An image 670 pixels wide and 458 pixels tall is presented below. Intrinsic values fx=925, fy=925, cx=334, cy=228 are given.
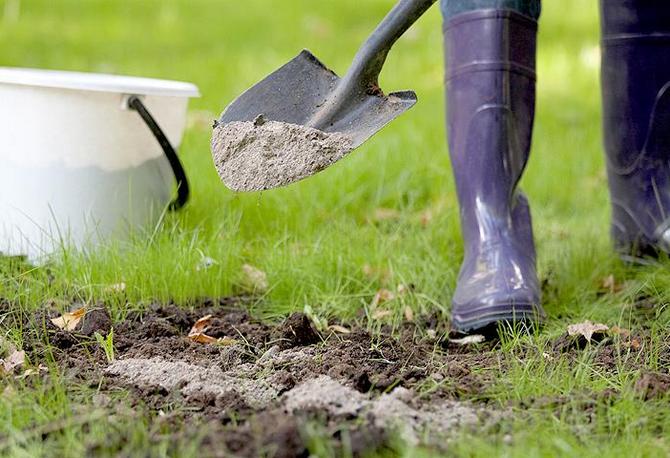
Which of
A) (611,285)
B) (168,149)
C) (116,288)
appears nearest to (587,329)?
(611,285)

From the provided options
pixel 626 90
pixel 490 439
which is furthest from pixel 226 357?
pixel 626 90

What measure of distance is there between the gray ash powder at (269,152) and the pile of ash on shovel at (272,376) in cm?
30

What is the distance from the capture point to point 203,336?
6.26 ft

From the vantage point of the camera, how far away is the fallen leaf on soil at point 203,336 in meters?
1.88

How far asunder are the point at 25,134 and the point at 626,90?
153cm

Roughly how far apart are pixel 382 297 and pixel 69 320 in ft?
2.38

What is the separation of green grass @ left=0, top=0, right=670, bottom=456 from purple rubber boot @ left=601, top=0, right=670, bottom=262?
12cm

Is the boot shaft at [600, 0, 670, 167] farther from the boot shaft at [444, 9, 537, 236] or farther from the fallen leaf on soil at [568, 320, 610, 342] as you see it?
the fallen leaf on soil at [568, 320, 610, 342]

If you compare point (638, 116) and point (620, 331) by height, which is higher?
point (638, 116)

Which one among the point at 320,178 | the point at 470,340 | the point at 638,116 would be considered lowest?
the point at 470,340

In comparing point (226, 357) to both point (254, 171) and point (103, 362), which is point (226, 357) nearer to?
point (103, 362)

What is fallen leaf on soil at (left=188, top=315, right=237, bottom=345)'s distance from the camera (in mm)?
1880

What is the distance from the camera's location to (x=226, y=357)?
1.77 metres

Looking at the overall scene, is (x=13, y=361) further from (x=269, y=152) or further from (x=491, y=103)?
(x=491, y=103)
